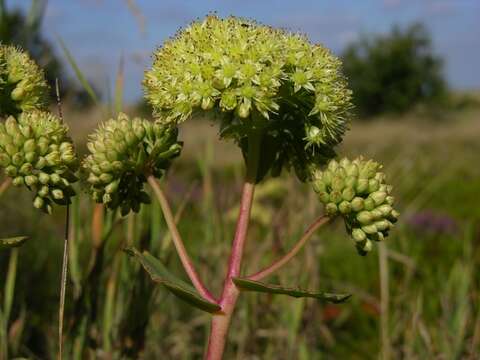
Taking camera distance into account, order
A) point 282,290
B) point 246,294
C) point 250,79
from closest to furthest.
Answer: point 282,290, point 250,79, point 246,294

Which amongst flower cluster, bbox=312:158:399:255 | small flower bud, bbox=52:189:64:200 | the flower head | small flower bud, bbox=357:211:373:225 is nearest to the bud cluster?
the flower head

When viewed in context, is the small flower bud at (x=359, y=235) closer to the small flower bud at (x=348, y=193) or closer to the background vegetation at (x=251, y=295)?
the small flower bud at (x=348, y=193)

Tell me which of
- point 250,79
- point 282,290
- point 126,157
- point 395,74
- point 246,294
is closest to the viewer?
point 282,290

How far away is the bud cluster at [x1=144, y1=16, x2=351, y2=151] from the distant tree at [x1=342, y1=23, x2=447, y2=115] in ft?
126

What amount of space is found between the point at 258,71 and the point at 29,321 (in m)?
2.40

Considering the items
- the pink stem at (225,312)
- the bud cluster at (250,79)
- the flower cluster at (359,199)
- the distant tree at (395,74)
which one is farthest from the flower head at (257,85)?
the distant tree at (395,74)

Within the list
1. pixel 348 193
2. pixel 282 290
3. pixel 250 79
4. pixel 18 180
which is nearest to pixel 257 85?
pixel 250 79

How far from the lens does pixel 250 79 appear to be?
1.53 meters

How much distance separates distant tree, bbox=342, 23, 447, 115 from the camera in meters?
39.4

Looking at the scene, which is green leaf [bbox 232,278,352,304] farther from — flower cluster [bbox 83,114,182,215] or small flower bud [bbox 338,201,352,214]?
flower cluster [bbox 83,114,182,215]

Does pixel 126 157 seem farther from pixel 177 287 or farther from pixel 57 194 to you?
pixel 177 287

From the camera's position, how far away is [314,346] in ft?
10.8

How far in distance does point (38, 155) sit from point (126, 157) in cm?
22

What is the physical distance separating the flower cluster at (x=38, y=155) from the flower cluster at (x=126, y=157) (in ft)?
0.23
